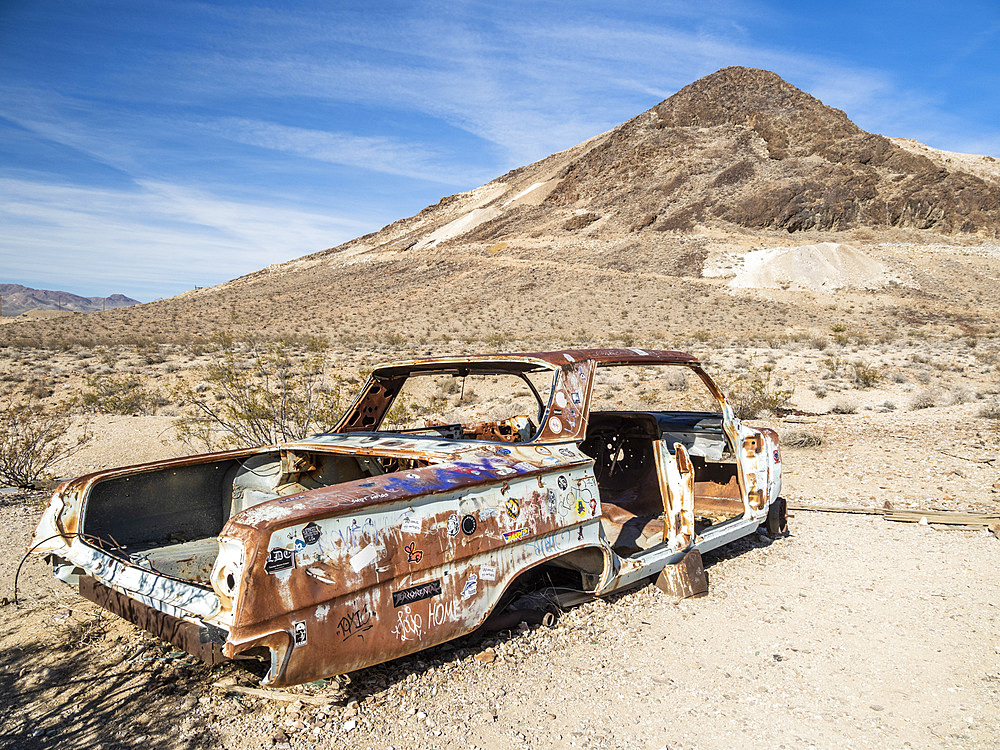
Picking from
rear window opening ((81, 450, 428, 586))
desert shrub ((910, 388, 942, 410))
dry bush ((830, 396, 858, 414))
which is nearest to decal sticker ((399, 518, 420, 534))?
rear window opening ((81, 450, 428, 586))

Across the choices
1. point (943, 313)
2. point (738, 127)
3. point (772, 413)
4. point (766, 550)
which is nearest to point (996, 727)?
point (766, 550)

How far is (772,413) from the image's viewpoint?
11898 millimetres

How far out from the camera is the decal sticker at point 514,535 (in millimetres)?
3242

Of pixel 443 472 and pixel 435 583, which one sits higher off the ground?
pixel 443 472

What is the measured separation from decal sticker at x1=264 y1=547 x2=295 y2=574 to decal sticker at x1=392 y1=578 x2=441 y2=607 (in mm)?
475

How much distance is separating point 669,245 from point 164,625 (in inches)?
2071

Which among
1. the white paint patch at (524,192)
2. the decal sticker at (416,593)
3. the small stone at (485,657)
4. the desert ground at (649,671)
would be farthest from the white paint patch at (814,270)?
the decal sticker at (416,593)

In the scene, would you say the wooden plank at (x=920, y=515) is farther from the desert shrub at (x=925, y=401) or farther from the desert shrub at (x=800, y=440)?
the desert shrub at (x=925, y=401)

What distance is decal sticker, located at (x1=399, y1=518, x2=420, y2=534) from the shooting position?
290cm

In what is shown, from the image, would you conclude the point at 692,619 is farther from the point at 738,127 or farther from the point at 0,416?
the point at 738,127

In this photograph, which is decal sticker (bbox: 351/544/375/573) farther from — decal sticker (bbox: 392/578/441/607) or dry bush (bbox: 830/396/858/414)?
dry bush (bbox: 830/396/858/414)

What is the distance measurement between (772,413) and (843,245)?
40845 millimetres

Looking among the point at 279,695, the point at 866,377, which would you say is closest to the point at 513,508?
the point at 279,695

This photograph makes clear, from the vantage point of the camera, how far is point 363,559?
2771 millimetres
